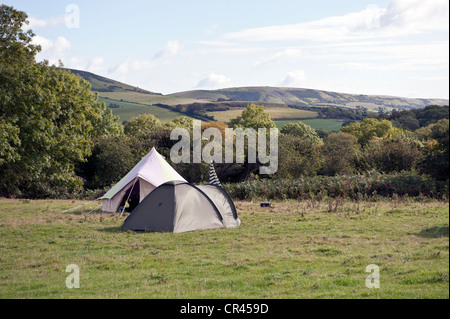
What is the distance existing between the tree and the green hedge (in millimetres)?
11551

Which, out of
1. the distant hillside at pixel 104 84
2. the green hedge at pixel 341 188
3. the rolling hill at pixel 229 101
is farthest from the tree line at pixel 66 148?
the distant hillside at pixel 104 84

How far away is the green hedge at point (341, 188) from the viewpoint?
2320 centimetres

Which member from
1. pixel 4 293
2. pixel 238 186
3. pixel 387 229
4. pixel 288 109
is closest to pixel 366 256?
pixel 387 229

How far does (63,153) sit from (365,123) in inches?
2145

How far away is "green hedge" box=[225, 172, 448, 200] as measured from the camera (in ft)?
76.1

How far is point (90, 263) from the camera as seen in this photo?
10.9 metres

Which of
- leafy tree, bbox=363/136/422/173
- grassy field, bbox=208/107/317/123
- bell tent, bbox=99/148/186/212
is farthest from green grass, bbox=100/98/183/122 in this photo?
bell tent, bbox=99/148/186/212

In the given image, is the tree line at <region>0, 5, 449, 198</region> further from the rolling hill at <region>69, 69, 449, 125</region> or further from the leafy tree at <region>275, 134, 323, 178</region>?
the rolling hill at <region>69, 69, 449, 125</region>

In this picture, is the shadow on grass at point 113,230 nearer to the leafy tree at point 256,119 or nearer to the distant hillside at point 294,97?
the leafy tree at point 256,119

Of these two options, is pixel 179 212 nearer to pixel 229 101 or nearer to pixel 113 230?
pixel 113 230

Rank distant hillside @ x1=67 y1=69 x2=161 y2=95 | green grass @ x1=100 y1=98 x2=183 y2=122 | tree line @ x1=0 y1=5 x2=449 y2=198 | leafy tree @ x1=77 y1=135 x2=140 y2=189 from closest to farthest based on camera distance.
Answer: tree line @ x1=0 y1=5 x2=449 y2=198, leafy tree @ x1=77 y1=135 x2=140 y2=189, green grass @ x1=100 y1=98 x2=183 y2=122, distant hillside @ x1=67 y1=69 x2=161 y2=95

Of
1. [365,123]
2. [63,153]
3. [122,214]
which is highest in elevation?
[365,123]

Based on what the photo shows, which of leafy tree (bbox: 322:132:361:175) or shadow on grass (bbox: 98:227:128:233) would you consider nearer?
shadow on grass (bbox: 98:227:128:233)
